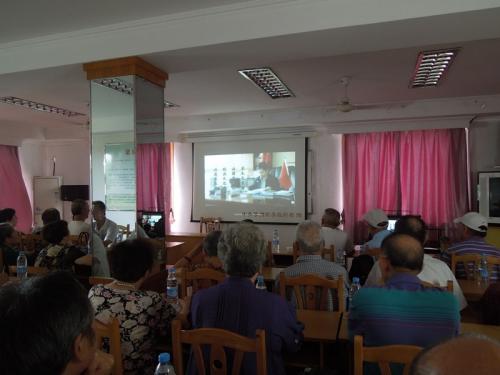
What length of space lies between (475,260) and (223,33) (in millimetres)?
2726

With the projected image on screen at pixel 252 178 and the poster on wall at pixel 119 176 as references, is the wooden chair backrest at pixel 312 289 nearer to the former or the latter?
the poster on wall at pixel 119 176

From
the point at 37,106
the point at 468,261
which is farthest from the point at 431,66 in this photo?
the point at 37,106

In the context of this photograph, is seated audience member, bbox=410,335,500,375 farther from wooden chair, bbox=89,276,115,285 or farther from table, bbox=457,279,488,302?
wooden chair, bbox=89,276,115,285

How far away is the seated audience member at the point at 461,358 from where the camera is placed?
30.0 inches

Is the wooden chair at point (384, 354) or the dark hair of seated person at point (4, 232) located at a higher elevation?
the dark hair of seated person at point (4, 232)

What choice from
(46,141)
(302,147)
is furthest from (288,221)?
(46,141)

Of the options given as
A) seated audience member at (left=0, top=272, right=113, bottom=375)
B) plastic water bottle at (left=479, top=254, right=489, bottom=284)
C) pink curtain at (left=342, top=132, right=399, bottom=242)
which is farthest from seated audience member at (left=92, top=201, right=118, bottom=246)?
pink curtain at (left=342, top=132, right=399, bottom=242)

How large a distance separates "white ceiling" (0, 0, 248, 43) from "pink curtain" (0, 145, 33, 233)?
547 centimetres

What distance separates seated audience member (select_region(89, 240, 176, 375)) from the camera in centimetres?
178

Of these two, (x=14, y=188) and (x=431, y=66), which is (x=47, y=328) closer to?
Result: (x=431, y=66)

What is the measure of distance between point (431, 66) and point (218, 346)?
388 centimetres

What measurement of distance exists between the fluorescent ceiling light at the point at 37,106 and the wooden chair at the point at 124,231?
3.56 meters

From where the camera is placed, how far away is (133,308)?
1.80m

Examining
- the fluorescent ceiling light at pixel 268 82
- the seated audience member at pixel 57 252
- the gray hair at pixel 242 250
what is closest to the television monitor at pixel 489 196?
the fluorescent ceiling light at pixel 268 82
